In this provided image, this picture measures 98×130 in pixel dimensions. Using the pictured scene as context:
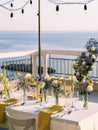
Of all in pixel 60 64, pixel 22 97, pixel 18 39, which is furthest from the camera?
pixel 18 39

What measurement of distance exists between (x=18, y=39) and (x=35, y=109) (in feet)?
81.8

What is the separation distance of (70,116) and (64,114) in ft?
0.32

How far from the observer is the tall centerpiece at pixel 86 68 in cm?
399

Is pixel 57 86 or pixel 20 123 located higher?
pixel 57 86

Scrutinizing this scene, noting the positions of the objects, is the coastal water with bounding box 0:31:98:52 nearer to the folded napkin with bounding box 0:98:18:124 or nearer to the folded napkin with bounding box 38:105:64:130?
the folded napkin with bounding box 0:98:18:124

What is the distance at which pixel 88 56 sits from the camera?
13.1 feet

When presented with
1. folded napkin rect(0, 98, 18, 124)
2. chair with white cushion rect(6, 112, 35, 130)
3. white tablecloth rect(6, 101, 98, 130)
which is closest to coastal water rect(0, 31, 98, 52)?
folded napkin rect(0, 98, 18, 124)

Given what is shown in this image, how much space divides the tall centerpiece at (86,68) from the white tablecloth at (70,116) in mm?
195

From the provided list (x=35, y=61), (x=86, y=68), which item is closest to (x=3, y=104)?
(x=86, y=68)

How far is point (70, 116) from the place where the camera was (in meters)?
3.78

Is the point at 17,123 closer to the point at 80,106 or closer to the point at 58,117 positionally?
the point at 58,117

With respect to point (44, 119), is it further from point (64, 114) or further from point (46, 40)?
point (46, 40)

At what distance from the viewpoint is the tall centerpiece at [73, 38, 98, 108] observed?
399cm

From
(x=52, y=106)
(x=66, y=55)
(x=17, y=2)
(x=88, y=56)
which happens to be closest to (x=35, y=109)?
(x=52, y=106)
